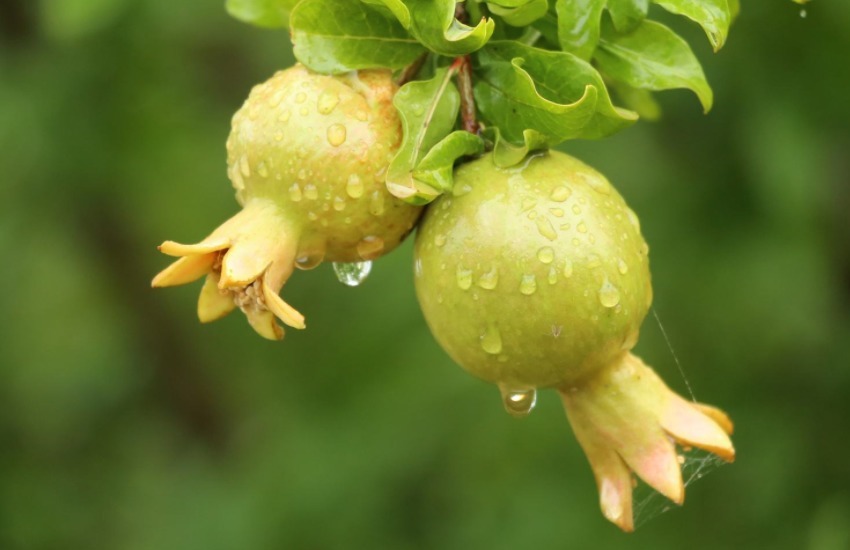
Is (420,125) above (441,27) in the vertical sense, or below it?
below

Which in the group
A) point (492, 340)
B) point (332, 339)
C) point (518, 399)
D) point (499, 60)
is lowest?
point (332, 339)

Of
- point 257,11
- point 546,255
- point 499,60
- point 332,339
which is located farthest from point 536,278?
point 332,339

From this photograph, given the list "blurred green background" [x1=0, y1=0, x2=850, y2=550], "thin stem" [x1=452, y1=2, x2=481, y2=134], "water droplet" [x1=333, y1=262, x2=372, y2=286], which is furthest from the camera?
"blurred green background" [x1=0, y1=0, x2=850, y2=550]

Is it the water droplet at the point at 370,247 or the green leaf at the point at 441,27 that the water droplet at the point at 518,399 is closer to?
the water droplet at the point at 370,247

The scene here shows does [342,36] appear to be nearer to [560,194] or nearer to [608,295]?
[560,194]

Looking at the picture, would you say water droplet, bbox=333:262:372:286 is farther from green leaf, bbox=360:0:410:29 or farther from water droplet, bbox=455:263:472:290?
green leaf, bbox=360:0:410:29

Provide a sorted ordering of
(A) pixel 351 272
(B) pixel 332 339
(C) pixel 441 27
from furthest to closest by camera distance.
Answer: (B) pixel 332 339, (A) pixel 351 272, (C) pixel 441 27

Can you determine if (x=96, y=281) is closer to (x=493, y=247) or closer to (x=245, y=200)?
(x=245, y=200)

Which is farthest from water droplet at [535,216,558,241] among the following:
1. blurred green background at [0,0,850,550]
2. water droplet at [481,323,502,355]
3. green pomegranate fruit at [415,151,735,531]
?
blurred green background at [0,0,850,550]
